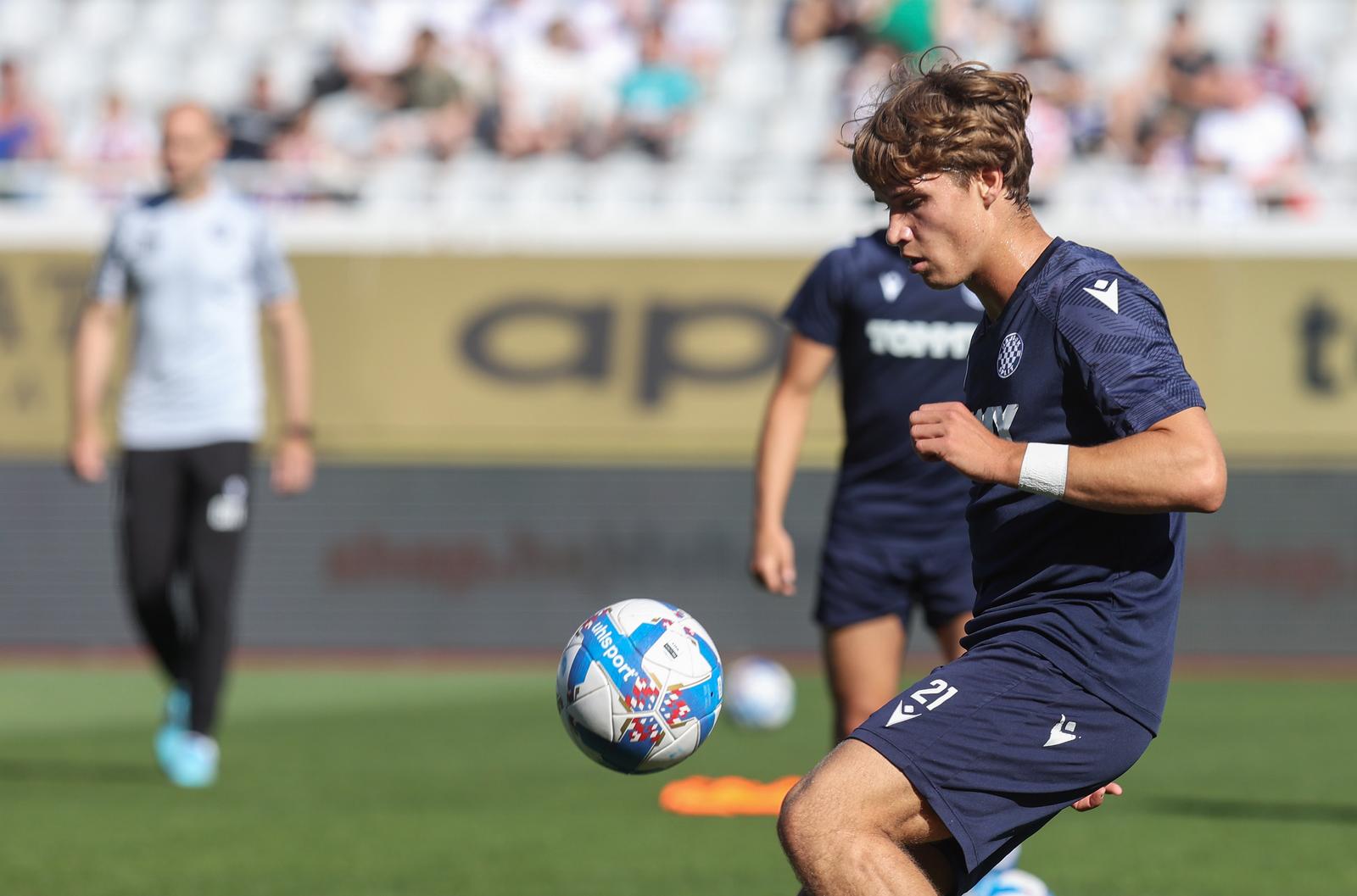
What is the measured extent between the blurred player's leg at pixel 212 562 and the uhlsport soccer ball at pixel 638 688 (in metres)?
4.39

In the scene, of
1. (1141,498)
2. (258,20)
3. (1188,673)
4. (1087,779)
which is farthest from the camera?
(258,20)

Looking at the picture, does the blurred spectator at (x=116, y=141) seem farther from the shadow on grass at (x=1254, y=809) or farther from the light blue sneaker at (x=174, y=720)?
the shadow on grass at (x=1254, y=809)

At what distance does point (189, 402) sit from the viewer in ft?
29.7

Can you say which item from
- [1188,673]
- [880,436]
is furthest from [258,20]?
[880,436]

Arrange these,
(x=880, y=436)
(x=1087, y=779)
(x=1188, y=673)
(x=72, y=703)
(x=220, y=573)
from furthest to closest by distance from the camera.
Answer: (x=1188, y=673), (x=72, y=703), (x=220, y=573), (x=880, y=436), (x=1087, y=779)

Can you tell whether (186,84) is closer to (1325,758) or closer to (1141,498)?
(1325,758)

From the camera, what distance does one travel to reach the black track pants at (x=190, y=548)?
8.86 metres

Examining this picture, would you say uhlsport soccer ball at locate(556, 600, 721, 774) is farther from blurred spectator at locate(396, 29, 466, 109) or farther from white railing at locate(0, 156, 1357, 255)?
blurred spectator at locate(396, 29, 466, 109)

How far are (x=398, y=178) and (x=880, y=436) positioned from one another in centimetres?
1119

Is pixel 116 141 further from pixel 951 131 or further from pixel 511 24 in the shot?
pixel 951 131

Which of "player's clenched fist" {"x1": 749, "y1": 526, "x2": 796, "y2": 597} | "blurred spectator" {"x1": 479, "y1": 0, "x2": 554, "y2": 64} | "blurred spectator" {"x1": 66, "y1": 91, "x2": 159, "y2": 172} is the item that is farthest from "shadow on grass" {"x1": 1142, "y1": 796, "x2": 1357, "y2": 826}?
"blurred spectator" {"x1": 66, "y1": 91, "x2": 159, "y2": 172}

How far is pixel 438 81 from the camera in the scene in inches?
689

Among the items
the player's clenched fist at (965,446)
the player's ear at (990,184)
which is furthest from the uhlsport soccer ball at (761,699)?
the player's clenched fist at (965,446)

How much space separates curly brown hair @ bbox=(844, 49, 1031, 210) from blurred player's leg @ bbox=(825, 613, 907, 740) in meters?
2.41
